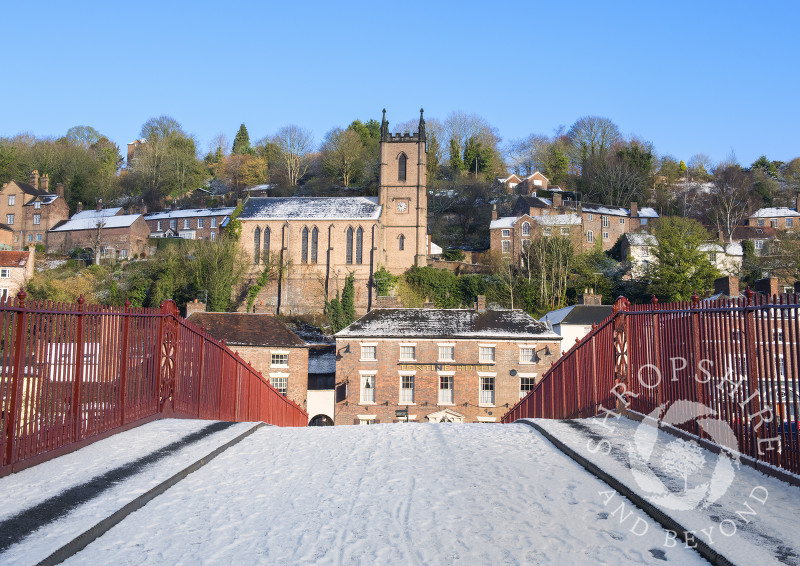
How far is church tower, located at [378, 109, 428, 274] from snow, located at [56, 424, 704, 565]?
54.8 m

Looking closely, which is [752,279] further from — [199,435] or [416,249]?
[199,435]

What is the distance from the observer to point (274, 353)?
3388cm

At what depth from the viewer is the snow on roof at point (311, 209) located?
6247 cm

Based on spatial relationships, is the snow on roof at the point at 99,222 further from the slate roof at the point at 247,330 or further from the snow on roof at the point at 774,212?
the snow on roof at the point at 774,212

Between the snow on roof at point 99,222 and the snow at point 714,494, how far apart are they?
69821mm

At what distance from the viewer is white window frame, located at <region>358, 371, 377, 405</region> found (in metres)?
32.0

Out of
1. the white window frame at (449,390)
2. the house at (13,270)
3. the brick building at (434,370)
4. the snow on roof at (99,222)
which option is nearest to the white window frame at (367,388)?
the brick building at (434,370)

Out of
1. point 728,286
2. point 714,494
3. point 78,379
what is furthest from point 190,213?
point 714,494

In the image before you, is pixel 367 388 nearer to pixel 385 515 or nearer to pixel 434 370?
pixel 434 370

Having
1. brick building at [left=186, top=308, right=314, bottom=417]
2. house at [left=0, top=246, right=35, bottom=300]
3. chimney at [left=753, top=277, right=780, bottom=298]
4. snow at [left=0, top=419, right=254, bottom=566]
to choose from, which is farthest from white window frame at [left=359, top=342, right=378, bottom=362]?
house at [left=0, top=246, right=35, bottom=300]

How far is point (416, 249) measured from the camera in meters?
62.5

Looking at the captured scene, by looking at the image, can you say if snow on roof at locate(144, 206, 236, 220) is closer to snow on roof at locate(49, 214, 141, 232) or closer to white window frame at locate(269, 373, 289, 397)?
snow on roof at locate(49, 214, 141, 232)

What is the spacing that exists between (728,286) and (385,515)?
134ft

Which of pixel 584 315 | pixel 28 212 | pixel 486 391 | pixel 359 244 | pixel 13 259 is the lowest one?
pixel 486 391
